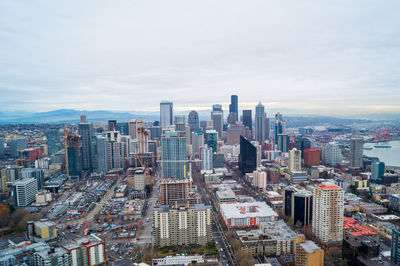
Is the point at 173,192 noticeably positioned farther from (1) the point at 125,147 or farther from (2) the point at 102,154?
(1) the point at 125,147

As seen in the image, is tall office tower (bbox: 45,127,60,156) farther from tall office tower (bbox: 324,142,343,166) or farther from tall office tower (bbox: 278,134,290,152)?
tall office tower (bbox: 324,142,343,166)

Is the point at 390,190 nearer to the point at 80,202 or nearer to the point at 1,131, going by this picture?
the point at 80,202

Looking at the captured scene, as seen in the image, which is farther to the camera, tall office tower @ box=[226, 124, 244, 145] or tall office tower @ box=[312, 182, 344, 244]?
tall office tower @ box=[226, 124, 244, 145]

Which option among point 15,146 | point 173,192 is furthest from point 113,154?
point 173,192

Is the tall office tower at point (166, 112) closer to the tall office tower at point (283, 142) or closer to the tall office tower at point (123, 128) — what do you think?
the tall office tower at point (123, 128)

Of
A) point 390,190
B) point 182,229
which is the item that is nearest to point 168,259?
point 182,229

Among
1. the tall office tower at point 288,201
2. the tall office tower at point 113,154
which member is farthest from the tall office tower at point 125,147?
the tall office tower at point 288,201

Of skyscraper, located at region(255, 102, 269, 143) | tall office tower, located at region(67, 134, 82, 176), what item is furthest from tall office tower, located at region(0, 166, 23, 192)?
skyscraper, located at region(255, 102, 269, 143)
